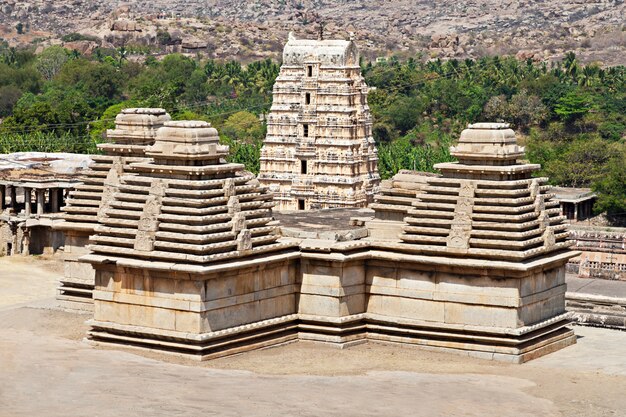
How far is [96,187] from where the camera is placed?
4131 cm

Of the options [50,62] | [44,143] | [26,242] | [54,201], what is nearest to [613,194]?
[54,201]

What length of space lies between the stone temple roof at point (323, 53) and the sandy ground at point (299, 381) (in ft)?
116

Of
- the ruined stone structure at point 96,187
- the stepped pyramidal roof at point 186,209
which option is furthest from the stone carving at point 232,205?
the ruined stone structure at point 96,187

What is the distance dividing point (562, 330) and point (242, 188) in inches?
313

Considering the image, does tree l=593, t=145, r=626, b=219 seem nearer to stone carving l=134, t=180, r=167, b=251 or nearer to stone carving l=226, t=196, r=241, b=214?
stone carving l=226, t=196, r=241, b=214

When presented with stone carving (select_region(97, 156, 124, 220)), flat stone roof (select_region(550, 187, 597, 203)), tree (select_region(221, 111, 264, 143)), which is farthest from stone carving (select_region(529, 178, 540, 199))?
tree (select_region(221, 111, 264, 143))

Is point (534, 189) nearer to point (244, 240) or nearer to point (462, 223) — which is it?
point (462, 223)

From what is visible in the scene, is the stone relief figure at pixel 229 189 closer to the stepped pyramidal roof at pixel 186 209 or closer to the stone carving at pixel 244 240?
the stepped pyramidal roof at pixel 186 209

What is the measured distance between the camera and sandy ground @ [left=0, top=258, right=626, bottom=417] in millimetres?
30984

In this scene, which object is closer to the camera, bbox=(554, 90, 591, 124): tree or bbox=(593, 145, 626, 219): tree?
bbox=(593, 145, 626, 219): tree

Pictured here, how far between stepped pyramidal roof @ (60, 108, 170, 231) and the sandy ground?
10.9 feet

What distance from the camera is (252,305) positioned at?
3641 cm

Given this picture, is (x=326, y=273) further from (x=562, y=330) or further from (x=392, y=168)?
(x=392, y=168)

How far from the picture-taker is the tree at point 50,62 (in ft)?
488
